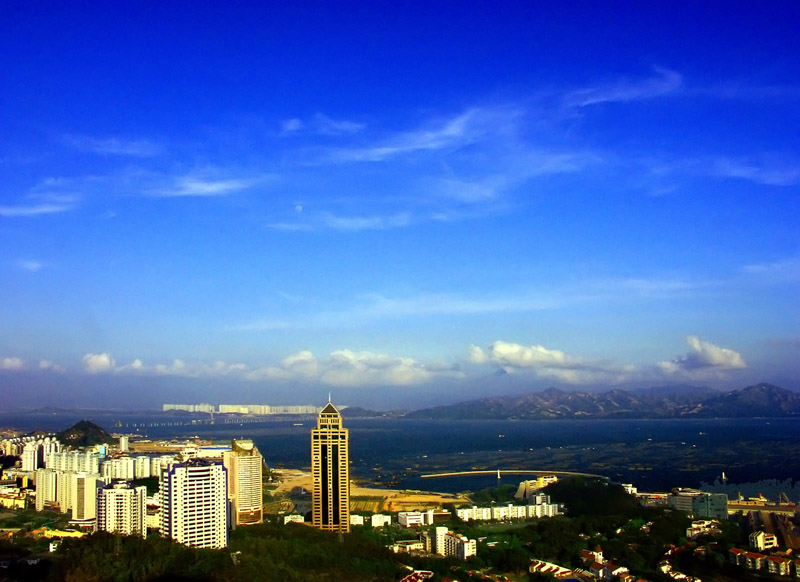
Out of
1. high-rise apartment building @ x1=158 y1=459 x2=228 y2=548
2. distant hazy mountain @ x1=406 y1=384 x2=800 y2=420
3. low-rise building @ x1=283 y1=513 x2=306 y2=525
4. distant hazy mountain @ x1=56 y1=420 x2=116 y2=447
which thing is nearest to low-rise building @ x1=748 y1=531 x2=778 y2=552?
low-rise building @ x1=283 y1=513 x2=306 y2=525

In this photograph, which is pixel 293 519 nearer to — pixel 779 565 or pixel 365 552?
pixel 365 552

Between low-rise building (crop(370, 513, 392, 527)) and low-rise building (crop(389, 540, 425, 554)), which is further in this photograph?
low-rise building (crop(370, 513, 392, 527))

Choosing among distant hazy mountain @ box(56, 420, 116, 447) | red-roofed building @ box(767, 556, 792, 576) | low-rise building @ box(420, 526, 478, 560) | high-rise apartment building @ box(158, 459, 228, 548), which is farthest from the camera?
distant hazy mountain @ box(56, 420, 116, 447)

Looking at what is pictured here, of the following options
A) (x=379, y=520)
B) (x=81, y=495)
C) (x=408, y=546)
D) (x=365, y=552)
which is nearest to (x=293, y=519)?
(x=379, y=520)

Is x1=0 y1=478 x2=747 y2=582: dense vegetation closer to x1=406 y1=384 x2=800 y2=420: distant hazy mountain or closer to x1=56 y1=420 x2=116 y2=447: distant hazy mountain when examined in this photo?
x1=56 y1=420 x2=116 y2=447: distant hazy mountain

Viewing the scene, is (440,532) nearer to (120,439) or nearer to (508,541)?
(508,541)

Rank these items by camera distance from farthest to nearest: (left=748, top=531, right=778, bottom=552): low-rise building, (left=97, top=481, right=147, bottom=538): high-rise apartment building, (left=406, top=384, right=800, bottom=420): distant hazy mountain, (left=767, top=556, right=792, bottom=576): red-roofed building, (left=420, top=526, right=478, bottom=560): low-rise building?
(left=406, top=384, right=800, bottom=420): distant hazy mountain → (left=97, top=481, right=147, bottom=538): high-rise apartment building → (left=748, top=531, right=778, bottom=552): low-rise building → (left=420, top=526, right=478, bottom=560): low-rise building → (left=767, top=556, right=792, bottom=576): red-roofed building

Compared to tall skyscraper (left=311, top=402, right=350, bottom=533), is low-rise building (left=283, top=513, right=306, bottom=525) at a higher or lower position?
lower

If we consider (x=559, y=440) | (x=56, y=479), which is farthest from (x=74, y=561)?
(x=559, y=440)
